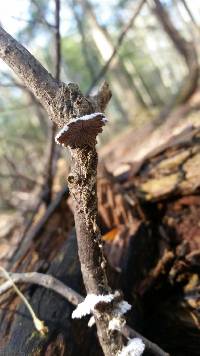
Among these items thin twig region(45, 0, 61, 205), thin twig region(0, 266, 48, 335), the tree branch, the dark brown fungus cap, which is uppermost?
thin twig region(45, 0, 61, 205)

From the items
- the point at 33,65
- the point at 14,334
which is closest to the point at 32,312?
the point at 14,334

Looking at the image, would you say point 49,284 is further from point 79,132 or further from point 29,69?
point 29,69

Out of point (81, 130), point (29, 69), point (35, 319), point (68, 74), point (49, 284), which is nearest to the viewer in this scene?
point (81, 130)

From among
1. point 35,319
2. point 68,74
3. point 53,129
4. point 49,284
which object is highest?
point 68,74

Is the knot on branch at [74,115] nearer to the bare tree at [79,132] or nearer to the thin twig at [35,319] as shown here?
the bare tree at [79,132]

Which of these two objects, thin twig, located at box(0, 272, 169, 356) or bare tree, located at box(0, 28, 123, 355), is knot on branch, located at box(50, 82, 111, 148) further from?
thin twig, located at box(0, 272, 169, 356)

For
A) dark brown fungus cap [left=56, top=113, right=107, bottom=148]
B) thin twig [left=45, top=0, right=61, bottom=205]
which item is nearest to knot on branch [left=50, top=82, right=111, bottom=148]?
dark brown fungus cap [left=56, top=113, right=107, bottom=148]

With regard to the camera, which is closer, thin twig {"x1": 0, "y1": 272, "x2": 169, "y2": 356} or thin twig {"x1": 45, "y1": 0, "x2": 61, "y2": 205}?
thin twig {"x1": 0, "y1": 272, "x2": 169, "y2": 356}

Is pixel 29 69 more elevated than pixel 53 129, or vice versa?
pixel 53 129

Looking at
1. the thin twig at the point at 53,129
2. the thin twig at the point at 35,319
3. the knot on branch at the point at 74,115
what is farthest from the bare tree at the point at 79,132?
the thin twig at the point at 53,129

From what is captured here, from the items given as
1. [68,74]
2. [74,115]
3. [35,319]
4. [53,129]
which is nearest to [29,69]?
[74,115]

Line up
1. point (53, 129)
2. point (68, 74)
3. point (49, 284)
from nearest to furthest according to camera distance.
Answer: point (49, 284)
point (53, 129)
point (68, 74)
